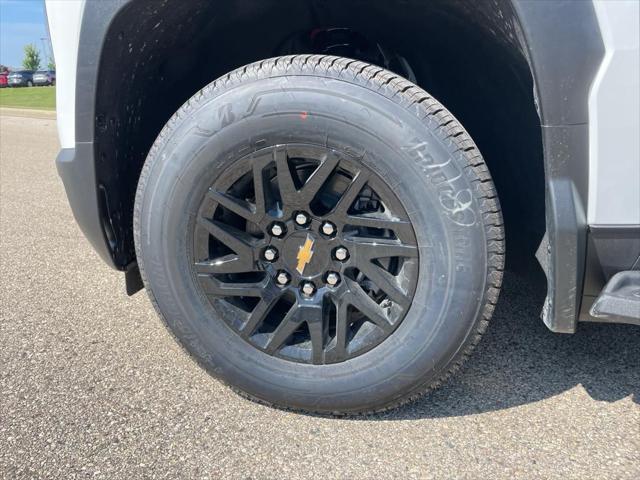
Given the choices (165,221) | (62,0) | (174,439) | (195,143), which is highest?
(62,0)

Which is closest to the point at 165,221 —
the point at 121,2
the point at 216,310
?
the point at 216,310

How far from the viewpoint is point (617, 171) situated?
4.96 feet

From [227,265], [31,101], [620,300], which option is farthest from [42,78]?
[620,300]

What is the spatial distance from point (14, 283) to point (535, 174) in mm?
2753

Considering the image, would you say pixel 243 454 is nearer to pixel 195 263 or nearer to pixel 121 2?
pixel 195 263

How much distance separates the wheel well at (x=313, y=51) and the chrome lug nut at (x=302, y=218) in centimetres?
72

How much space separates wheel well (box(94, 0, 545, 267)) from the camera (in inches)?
73.2

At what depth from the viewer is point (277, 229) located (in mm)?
1801

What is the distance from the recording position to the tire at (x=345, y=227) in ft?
5.40

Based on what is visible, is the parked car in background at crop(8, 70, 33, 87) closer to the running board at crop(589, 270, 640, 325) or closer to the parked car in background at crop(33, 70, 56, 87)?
the parked car in background at crop(33, 70, 56, 87)

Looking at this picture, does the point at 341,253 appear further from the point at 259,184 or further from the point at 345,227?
the point at 259,184

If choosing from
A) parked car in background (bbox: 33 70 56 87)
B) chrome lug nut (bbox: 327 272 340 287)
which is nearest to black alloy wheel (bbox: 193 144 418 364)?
chrome lug nut (bbox: 327 272 340 287)

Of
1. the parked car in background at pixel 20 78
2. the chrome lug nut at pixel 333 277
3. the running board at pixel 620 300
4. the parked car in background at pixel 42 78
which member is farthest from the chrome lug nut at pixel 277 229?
the parked car in background at pixel 20 78

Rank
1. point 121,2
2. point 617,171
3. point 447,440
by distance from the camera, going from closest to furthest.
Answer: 1. point 617,171
2. point 121,2
3. point 447,440
